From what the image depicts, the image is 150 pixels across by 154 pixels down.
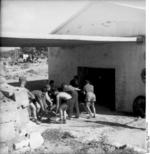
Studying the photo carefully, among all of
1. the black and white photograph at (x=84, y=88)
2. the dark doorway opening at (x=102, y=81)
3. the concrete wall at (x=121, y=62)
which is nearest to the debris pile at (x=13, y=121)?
the black and white photograph at (x=84, y=88)

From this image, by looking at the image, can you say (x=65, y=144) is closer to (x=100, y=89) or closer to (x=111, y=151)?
(x=111, y=151)

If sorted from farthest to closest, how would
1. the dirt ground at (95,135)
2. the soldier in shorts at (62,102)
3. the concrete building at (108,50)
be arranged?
the concrete building at (108,50) → the soldier in shorts at (62,102) → the dirt ground at (95,135)

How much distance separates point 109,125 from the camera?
805 cm

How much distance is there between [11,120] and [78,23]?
747 centimetres

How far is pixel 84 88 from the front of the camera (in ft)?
29.3

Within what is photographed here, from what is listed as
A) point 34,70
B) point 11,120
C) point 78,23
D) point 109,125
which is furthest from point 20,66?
point 11,120

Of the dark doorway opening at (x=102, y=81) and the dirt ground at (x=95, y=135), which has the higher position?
the dark doorway opening at (x=102, y=81)

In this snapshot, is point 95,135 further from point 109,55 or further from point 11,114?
point 109,55

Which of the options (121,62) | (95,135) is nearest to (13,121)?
(95,135)

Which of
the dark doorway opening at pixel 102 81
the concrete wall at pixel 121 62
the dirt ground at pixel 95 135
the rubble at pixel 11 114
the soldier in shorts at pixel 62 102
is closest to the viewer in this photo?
the rubble at pixel 11 114

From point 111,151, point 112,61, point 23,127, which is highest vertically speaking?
point 112,61

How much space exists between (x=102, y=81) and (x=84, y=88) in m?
3.00

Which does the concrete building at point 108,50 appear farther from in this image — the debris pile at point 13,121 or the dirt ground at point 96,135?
the debris pile at point 13,121

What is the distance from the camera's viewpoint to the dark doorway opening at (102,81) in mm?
11095
